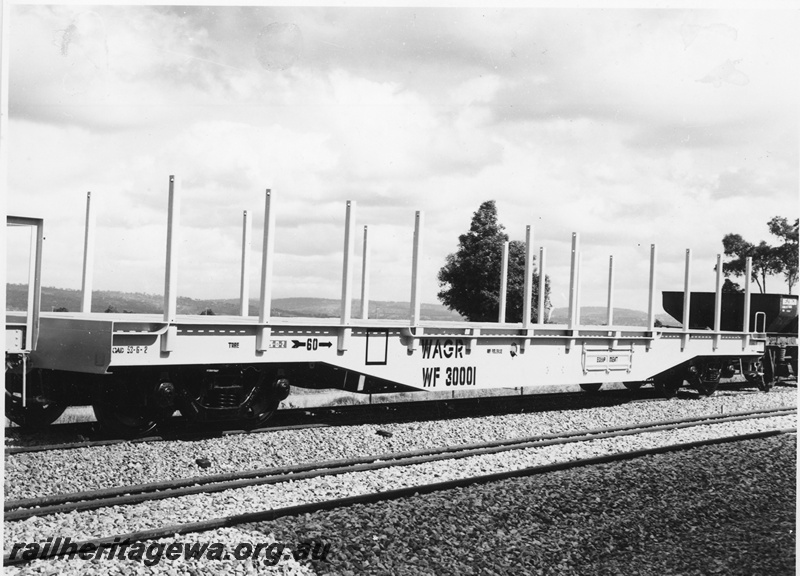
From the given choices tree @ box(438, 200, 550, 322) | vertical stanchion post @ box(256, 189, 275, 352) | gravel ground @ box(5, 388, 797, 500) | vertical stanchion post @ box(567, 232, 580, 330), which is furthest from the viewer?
tree @ box(438, 200, 550, 322)

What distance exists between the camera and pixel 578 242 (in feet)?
40.4

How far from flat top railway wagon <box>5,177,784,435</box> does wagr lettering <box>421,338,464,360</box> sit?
17mm

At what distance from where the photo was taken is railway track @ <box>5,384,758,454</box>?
823 cm

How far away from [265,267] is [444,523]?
13.7ft

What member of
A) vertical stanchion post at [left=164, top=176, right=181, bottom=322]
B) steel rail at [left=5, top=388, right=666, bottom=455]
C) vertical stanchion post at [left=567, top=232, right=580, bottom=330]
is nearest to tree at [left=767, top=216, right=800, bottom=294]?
steel rail at [left=5, top=388, right=666, bottom=455]

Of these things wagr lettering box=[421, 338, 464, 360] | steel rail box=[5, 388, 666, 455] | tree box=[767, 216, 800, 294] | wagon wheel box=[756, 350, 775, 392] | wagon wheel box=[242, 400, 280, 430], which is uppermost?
tree box=[767, 216, 800, 294]

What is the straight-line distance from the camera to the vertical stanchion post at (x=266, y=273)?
865cm

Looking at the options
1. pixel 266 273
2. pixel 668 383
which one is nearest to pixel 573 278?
pixel 668 383

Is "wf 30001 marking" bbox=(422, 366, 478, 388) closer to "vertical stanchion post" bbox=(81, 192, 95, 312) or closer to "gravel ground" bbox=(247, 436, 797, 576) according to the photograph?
"gravel ground" bbox=(247, 436, 797, 576)

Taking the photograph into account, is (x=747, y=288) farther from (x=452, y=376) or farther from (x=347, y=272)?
(x=347, y=272)

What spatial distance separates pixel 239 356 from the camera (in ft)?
28.2

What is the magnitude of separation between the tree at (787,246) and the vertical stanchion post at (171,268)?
1742 centimetres

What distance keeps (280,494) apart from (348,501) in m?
0.84

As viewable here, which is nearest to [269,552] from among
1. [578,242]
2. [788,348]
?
[578,242]
